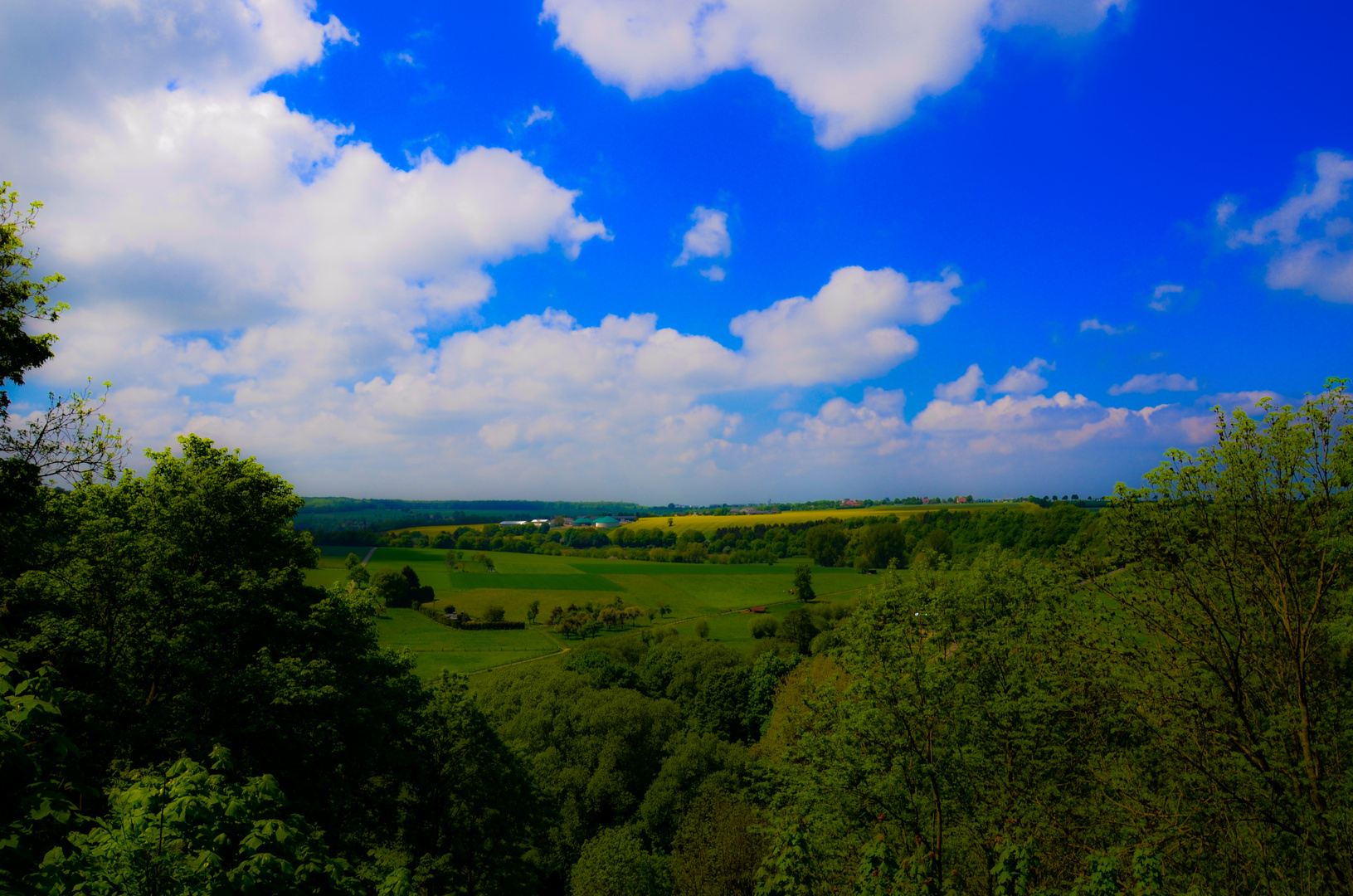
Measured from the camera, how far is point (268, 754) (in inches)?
612

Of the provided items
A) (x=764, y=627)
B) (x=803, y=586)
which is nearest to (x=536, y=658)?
(x=764, y=627)

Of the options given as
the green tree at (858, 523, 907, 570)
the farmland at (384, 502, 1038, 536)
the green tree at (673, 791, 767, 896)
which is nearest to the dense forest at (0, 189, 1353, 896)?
the green tree at (673, 791, 767, 896)

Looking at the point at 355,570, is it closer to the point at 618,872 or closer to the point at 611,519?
the point at 618,872

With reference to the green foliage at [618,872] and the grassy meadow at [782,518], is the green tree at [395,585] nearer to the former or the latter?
the grassy meadow at [782,518]

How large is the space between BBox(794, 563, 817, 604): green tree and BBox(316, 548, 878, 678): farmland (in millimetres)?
1754

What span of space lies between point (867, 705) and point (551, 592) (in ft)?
263

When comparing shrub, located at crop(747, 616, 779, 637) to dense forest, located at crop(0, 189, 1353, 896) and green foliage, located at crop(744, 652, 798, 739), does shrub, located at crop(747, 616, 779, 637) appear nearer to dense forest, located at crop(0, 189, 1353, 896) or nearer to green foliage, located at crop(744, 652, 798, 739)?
green foliage, located at crop(744, 652, 798, 739)

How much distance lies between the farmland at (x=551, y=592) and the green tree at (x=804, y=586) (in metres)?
1.75

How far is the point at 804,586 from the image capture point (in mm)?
90875

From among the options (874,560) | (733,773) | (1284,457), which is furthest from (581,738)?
(874,560)

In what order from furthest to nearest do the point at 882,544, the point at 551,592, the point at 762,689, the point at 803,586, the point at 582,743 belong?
the point at 882,544, the point at 803,586, the point at 551,592, the point at 762,689, the point at 582,743

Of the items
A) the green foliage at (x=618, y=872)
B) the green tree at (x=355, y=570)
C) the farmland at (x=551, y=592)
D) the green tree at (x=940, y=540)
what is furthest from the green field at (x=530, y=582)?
the green foliage at (x=618, y=872)

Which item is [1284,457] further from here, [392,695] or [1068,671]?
[392,695]

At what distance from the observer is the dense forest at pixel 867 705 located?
33.0 feet
